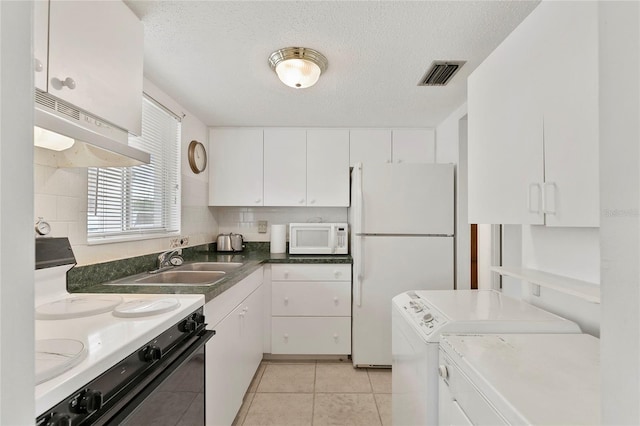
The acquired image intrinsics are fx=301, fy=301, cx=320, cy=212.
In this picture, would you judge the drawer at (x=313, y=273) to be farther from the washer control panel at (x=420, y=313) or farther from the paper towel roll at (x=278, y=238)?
the washer control panel at (x=420, y=313)

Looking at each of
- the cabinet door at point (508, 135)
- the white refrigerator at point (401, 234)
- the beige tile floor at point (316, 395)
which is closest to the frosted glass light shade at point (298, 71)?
the cabinet door at point (508, 135)

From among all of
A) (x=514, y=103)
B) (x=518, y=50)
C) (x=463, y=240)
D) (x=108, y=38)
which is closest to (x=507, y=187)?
(x=514, y=103)

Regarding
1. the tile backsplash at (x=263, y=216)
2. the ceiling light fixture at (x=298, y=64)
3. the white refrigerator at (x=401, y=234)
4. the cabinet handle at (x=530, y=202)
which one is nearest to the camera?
the cabinet handle at (x=530, y=202)

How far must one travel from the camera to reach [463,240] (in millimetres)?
2596

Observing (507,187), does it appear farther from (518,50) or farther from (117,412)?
(117,412)

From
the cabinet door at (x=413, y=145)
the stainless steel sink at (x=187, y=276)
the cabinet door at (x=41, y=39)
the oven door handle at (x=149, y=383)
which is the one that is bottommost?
the oven door handle at (x=149, y=383)

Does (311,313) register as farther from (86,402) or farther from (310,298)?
(86,402)

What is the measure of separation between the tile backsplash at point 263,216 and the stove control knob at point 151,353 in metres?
2.32

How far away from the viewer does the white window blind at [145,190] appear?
168cm

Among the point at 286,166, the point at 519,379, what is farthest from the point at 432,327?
the point at 286,166

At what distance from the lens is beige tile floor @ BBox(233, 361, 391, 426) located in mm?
1995

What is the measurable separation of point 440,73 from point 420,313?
1.49 m

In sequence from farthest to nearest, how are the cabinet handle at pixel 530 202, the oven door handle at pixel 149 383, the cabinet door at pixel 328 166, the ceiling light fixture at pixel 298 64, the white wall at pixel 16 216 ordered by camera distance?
1. the cabinet door at pixel 328 166
2. the ceiling light fixture at pixel 298 64
3. the cabinet handle at pixel 530 202
4. the oven door handle at pixel 149 383
5. the white wall at pixel 16 216

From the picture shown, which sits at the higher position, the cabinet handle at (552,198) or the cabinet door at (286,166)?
the cabinet door at (286,166)
